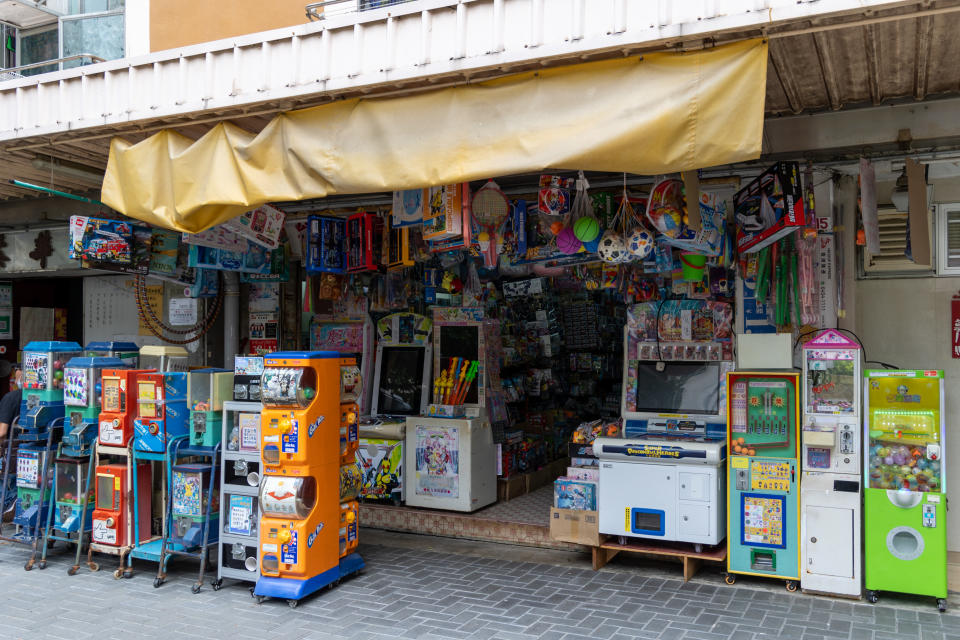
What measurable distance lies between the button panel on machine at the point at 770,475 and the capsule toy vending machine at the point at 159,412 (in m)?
4.57

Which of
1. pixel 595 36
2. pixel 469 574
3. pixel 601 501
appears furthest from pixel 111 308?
pixel 595 36

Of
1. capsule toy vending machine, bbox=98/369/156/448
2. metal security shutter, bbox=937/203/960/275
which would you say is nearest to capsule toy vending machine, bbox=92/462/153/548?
capsule toy vending machine, bbox=98/369/156/448

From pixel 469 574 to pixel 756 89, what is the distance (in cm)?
423

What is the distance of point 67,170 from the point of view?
271 inches

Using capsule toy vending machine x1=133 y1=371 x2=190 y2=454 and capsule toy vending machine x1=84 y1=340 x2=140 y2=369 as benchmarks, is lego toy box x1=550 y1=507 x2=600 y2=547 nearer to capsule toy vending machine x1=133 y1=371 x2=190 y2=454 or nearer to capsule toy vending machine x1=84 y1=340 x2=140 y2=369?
capsule toy vending machine x1=133 y1=371 x2=190 y2=454

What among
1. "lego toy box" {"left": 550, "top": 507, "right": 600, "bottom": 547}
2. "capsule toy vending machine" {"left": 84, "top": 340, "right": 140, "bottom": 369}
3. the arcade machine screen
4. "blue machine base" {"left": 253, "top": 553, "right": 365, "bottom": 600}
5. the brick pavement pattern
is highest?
"capsule toy vending machine" {"left": 84, "top": 340, "right": 140, "bottom": 369}

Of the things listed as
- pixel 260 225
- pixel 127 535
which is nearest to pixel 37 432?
pixel 127 535

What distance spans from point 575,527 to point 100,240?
533 cm

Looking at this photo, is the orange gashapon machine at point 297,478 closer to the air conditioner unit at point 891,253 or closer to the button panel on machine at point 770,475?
the button panel on machine at point 770,475

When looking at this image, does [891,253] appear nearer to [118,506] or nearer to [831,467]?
[831,467]

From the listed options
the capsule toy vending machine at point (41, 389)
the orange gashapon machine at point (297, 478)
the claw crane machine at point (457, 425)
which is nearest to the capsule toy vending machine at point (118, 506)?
the capsule toy vending machine at point (41, 389)

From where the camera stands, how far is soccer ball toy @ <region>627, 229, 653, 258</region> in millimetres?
5816

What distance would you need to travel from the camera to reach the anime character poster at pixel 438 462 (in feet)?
24.4

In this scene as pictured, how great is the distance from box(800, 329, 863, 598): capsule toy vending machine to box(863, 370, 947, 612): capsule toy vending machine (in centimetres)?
9
